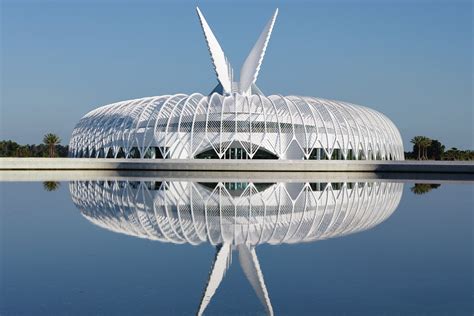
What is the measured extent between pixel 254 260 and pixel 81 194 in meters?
15.5

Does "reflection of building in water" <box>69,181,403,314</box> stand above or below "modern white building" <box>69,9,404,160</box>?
→ below

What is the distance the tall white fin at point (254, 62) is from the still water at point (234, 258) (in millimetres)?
42101

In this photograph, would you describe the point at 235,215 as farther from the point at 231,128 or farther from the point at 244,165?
the point at 231,128

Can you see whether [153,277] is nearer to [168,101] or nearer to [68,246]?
[68,246]

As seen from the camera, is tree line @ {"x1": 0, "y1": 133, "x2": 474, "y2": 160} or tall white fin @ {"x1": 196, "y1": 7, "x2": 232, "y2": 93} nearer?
tall white fin @ {"x1": 196, "y1": 7, "x2": 232, "y2": 93}

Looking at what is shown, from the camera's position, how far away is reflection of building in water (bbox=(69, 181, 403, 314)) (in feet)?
40.6

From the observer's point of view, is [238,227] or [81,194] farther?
[81,194]

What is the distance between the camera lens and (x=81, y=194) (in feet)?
80.8

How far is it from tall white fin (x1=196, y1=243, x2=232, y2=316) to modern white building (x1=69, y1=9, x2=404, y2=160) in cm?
3998

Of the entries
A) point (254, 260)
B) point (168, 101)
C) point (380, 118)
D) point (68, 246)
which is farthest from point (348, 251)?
point (380, 118)

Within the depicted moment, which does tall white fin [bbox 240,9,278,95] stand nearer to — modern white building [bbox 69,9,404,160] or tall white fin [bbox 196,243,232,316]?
modern white building [bbox 69,9,404,160]

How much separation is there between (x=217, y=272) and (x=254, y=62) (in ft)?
178

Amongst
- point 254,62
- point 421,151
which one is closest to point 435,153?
point 421,151

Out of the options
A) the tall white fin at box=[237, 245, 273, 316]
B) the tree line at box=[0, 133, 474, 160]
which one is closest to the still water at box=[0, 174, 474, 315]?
the tall white fin at box=[237, 245, 273, 316]
